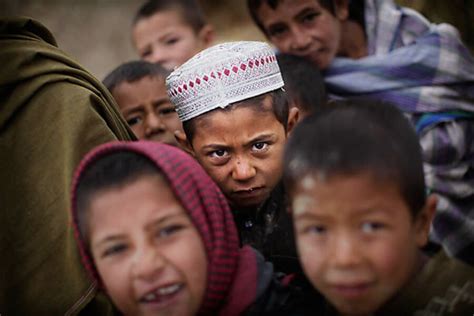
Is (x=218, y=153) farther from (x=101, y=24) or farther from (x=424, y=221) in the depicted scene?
(x=101, y=24)

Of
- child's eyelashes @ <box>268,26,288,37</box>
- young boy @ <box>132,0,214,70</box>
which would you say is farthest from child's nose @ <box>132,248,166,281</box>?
young boy @ <box>132,0,214,70</box>

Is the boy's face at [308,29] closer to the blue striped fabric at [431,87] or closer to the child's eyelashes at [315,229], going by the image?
the blue striped fabric at [431,87]

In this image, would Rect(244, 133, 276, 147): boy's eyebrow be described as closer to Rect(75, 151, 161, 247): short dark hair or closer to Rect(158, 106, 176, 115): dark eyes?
Rect(75, 151, 161, 247): short dark hair

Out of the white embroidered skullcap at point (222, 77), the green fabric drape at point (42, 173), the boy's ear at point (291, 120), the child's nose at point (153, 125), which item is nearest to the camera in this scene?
the green fabric drape at point (42, 173)

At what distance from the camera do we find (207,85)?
2.84 meters

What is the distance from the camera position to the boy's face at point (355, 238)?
69.3 inches

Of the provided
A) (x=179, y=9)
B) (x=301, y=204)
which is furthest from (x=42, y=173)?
(x=179, y=9)

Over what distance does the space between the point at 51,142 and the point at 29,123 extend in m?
0.12

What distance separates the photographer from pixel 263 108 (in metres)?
2.86

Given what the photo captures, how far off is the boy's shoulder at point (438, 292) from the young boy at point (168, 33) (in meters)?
3.23

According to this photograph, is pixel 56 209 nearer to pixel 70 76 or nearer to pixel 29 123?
pixel 29 123

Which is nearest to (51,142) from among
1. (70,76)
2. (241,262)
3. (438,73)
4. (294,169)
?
(70,76)

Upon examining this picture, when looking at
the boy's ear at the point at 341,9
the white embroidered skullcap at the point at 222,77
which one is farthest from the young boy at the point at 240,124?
the boy's ear at the point at 341,9

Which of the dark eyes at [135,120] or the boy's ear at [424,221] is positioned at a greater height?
the boy's ear at [424,221]
